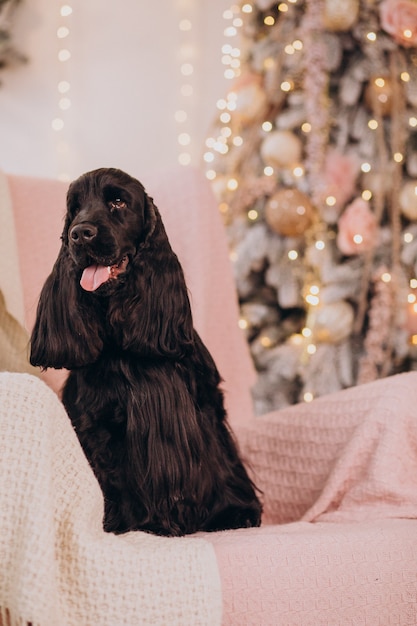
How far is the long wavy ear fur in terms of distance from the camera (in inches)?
43.0

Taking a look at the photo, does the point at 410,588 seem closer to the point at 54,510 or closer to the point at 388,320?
the point at 54,510

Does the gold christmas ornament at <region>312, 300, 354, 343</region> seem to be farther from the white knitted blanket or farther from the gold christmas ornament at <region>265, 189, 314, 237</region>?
the white knitted blanket

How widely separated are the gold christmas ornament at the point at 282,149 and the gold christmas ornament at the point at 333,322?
0.59 metres

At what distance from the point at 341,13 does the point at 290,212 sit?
0.74 metres

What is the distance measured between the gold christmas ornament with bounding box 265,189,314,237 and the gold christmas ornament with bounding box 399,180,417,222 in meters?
0.34

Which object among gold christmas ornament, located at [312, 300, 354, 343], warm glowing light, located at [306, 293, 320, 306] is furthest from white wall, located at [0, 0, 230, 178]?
gold christmas ornament, located at [312, 300, 354, 343]

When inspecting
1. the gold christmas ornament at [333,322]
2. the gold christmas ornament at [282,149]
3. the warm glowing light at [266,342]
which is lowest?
the warm glowing light at [266,342]

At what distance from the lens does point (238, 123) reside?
3010mm

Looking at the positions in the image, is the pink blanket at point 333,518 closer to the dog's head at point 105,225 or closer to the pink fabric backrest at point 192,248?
the pink fabric backrest at point 192,248

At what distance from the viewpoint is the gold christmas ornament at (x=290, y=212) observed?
2816 millimetres

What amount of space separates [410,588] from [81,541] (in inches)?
19.9

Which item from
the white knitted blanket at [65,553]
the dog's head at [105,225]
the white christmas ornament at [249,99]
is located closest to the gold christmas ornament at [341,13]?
the white christmas ornament at [249,99]

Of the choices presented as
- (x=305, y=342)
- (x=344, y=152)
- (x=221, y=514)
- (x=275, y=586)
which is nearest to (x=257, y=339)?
(x=305, y=342)

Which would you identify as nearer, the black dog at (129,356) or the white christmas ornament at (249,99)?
the black dog at (129,356)
